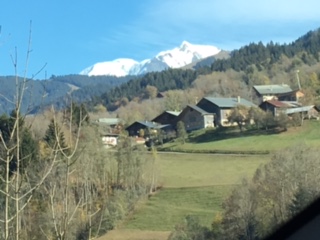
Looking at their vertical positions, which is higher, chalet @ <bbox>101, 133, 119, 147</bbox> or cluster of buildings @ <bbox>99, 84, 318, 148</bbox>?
cluster of buildings @ <bbox>99, 84, 318, 148</bbox>

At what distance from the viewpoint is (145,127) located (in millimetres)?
29156

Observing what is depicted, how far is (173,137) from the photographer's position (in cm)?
2650

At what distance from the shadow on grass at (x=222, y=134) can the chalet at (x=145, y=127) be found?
2626mm

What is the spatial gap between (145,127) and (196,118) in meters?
2.57

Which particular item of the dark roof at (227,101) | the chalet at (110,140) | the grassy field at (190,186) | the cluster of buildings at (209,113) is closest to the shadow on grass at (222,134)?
the cluster of buildings at (209,113)

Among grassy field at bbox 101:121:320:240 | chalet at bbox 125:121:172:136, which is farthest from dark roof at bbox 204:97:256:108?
grassy field at bbox 101:121:320:240

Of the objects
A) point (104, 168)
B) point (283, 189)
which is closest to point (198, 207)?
point (104, 168)

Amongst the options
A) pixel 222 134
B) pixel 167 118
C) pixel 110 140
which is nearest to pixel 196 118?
pixel 167 118

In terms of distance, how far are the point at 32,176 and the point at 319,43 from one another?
58.3 m

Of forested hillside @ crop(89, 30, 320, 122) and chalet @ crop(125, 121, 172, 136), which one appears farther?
forested hillside @ crop(89, 30, 320, 122)

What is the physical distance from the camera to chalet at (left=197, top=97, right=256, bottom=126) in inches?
1017

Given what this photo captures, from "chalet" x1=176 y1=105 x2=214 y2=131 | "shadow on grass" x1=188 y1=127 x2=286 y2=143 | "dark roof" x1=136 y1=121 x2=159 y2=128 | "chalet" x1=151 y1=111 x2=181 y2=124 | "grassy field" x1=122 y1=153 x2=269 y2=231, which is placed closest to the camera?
"grassy field" x1=122 y1=153 x2=269 y2=231

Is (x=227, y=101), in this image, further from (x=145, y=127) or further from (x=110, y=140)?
(x=110, y=140)

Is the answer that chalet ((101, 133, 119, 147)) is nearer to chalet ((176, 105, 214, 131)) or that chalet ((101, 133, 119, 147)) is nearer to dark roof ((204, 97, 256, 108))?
chalet ((176, 105, 214, 131))
